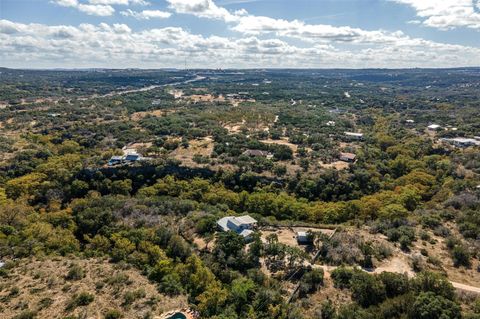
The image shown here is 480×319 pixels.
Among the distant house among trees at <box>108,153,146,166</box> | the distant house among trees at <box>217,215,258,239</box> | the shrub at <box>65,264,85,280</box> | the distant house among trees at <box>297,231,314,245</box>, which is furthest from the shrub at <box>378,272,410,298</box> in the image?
the distant house among trees at <box>108,153,146,166</box>

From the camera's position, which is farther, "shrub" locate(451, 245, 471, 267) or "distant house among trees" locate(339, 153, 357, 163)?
"distant house among trees" locate(339, 153, 357, 163)

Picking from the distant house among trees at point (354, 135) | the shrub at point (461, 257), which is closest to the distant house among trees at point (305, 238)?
the shrub at point (461, 257)

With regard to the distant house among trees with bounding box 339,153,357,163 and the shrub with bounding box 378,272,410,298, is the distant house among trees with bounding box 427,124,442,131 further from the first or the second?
the shrub with bounding box 378,272,410,298

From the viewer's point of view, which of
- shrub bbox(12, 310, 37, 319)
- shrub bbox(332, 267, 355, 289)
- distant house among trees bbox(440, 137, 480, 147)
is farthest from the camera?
distant house among trees bbox(440, 137, 480, 147)

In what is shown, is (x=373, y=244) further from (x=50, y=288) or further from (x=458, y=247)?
(x=50, y=288)

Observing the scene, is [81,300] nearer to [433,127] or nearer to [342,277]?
[342,277]

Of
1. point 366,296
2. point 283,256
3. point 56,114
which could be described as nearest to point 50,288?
point 283,256
